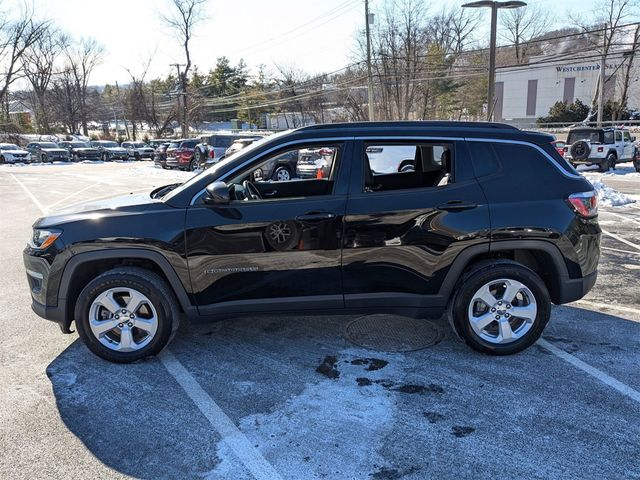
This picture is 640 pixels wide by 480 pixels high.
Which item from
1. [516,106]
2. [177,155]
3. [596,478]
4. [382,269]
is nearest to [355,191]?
[382,269]

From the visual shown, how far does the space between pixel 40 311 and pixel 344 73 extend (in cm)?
4245

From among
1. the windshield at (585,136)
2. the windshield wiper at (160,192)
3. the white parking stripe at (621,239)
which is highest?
the windshield at (585,136)

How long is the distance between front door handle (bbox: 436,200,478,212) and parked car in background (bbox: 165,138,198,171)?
74.8 ft

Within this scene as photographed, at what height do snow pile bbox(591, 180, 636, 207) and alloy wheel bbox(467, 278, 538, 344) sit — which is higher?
alloy wheel bbox(467, 278, 538, 344)

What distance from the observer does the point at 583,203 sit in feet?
12.8

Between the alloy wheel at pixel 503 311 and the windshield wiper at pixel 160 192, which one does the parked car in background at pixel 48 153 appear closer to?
the windshield wiper at pixel 160 192

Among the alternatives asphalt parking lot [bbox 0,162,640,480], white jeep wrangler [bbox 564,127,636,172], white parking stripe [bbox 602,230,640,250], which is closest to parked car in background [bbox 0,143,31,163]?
white jeep wrangler [bbox 564,127,636,172]

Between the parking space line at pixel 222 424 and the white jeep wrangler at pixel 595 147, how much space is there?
2025cm

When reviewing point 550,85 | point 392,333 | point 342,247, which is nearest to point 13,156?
point 392,333

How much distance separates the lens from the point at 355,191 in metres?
3.82

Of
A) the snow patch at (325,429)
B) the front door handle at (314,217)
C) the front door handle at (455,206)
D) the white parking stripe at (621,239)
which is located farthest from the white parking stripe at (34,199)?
the white parking stripe at (621,239)

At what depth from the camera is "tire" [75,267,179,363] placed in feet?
12.5

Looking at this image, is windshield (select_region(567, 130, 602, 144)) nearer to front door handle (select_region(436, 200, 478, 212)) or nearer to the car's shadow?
the car's shadow

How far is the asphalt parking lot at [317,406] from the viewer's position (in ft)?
8.98
